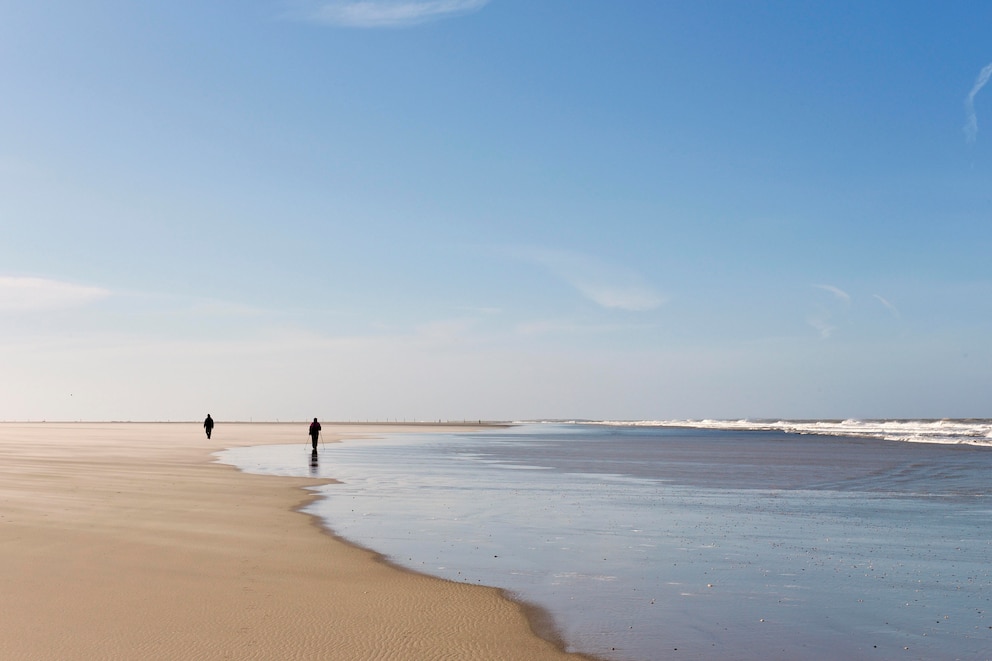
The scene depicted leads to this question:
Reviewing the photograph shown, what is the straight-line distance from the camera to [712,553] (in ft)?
42.3

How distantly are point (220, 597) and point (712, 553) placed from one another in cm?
797

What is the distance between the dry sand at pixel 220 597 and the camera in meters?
7.50

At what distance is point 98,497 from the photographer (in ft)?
62.4

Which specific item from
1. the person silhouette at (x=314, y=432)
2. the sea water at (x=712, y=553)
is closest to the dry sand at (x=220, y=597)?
the sea water at (x=712, y=553)

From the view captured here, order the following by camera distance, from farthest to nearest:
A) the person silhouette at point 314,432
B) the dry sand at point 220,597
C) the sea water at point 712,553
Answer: the person silhouette at point 314,432 < the sea water at point 712,553 < the dry sand at point 220,597

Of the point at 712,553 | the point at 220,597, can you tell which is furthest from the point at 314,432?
the point at 220,597

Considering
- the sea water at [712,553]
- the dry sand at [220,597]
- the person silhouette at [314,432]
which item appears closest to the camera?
the dry sand at [220,597]

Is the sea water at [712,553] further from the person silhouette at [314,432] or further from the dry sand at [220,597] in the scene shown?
the person silhouette at [314,432]

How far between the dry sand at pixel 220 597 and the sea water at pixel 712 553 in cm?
83

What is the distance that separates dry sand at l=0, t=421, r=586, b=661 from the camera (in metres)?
7.50

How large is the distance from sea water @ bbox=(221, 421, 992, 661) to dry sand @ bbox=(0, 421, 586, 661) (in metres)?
0.83

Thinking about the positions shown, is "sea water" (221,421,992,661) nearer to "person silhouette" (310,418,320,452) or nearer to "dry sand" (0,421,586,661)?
"dry sand" (0,421,586,661)

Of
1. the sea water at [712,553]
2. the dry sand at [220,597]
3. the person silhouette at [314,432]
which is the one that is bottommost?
the sea water at [712,553]

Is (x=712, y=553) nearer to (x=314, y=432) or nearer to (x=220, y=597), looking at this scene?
(x=220, y=597)
